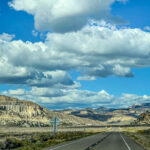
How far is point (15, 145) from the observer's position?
34562 mm

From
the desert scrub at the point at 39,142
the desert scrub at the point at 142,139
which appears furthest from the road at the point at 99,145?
the desert scrub at the point at 39,142

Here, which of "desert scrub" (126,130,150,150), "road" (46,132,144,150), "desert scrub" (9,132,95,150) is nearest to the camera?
"road" (46,132,144,150)

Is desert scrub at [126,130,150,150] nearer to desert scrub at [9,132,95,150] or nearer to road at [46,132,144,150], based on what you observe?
road at [46,132,144,150]

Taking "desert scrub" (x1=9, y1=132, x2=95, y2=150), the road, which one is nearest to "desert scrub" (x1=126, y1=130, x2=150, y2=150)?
the road

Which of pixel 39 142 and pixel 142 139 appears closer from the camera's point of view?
pixel 39 142

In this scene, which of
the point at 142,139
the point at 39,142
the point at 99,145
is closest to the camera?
the point at 99,145

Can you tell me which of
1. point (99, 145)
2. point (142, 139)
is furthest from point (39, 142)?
point (142, 139)

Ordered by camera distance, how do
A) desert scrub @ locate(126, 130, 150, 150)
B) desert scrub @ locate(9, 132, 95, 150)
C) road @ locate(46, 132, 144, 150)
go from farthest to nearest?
1. desert scrub @ locate(126, 130, 150, 150)
2. desert scrub @ locate(9, 132, 95, 150)
3. road @ locate(46, 132, 144, 150)

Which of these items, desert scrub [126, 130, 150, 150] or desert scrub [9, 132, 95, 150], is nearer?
desert scrub [9, 132, 95, 150]

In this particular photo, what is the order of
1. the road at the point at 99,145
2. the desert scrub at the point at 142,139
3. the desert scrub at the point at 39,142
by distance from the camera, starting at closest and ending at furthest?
the road at the point at 99,145
the desert scrub at the point at 39,142
the desert scrub at the point at 142,139

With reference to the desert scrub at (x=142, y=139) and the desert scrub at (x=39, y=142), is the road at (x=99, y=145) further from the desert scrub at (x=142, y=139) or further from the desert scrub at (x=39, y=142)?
the desert scrub at (x=39, y=142)

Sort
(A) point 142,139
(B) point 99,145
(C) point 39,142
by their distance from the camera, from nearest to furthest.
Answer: (B) point 99,145
(C) point 39,142
(A) point 142,139

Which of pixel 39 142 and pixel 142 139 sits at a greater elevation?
pixel 39 142

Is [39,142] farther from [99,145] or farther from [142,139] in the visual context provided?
[142,139]
